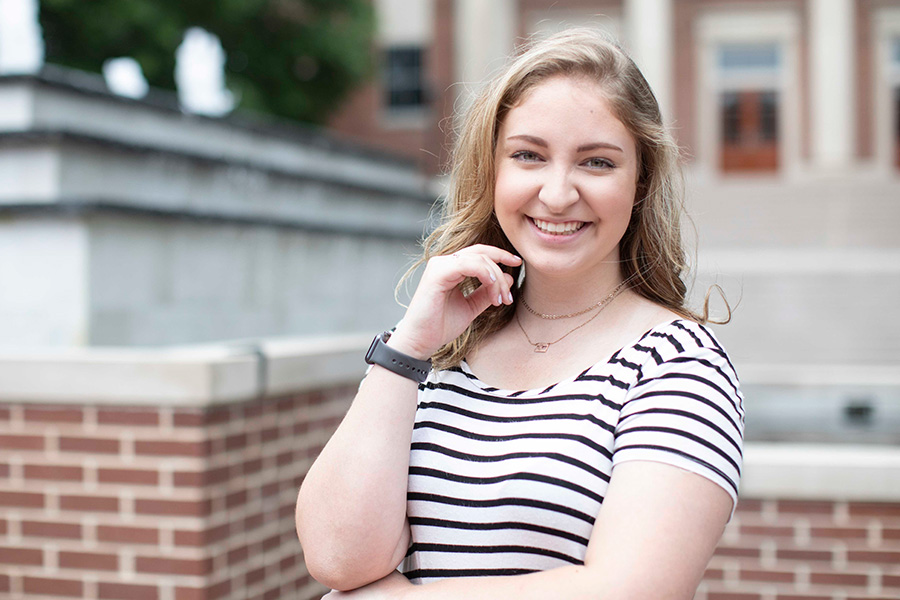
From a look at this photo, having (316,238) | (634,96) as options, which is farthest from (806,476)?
(316,238)

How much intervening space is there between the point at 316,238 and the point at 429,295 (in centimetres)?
635

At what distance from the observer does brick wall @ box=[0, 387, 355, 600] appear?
9.54 feet

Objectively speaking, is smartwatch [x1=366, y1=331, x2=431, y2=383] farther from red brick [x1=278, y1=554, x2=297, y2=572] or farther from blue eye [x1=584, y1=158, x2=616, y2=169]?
red brick [x1=278, y1=554, x2=297, y2=572]

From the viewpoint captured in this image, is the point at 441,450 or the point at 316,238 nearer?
the point at 441,450

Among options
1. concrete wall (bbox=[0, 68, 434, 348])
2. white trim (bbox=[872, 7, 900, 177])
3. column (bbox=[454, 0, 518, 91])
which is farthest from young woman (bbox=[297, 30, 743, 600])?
white trim (bbox=[872, 7, 900, 177])

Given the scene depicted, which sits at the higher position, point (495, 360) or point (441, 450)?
point (495, 360)

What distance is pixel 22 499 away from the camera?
10.00 feet

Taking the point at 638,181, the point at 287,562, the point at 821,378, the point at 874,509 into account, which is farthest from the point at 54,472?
the point at 821,378

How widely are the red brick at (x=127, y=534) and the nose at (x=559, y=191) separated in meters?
1.94

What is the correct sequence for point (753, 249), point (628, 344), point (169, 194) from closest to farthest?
point (628, 344) → point (169, 194) → point (753, 249)

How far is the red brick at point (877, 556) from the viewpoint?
118 inches

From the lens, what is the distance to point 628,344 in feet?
5.32

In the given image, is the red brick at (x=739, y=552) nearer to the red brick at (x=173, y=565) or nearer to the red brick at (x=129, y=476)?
the red brick at (x=173, y=565)

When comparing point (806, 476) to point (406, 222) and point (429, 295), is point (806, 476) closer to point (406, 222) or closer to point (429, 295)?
point (429, 295)
